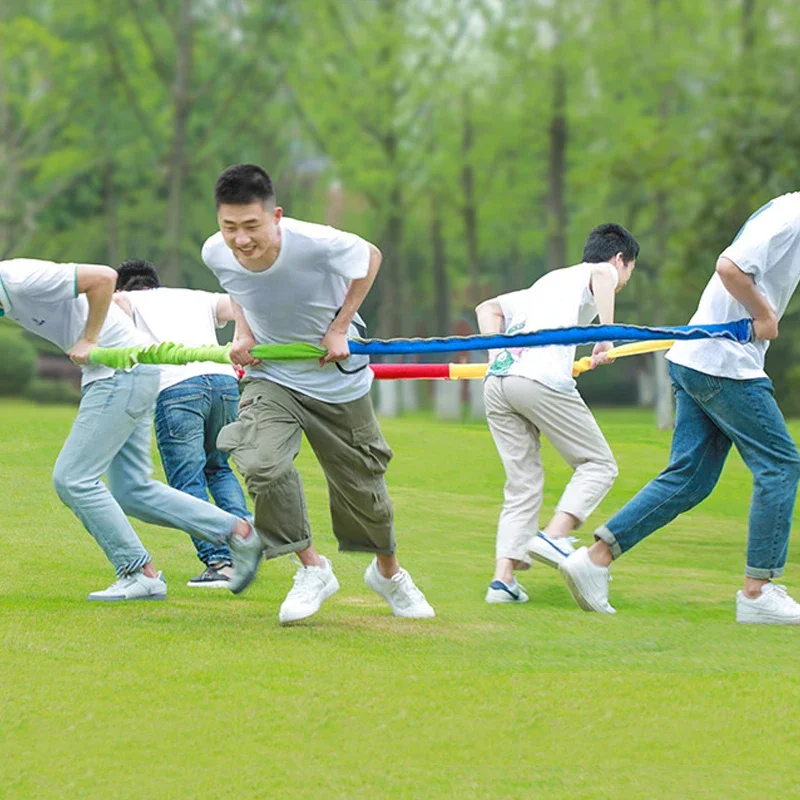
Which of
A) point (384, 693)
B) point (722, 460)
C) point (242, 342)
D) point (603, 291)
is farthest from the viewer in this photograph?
point (603, 291)

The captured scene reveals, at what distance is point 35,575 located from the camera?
277 inches

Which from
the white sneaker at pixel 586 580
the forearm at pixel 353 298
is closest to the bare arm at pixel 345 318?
the forearm at pixel 353 298

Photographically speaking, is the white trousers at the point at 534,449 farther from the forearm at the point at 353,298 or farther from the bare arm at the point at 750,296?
the forearm at the point at 353,298

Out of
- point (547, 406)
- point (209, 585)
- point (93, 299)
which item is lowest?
point (209, 585)

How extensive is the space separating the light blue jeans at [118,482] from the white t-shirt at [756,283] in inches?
84.8

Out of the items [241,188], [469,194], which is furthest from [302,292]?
[469,194]

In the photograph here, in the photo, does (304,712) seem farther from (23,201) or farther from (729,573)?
(23,201)

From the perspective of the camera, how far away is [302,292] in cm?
555

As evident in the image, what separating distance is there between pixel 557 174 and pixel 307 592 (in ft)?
91.8

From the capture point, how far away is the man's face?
5.27m

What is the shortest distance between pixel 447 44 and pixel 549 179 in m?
3.82

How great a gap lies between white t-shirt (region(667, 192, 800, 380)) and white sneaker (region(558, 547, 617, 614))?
97 centimetres

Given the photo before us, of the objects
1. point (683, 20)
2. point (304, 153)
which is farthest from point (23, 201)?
point (683, 20)

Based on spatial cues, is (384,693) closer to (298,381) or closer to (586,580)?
(298,381)
